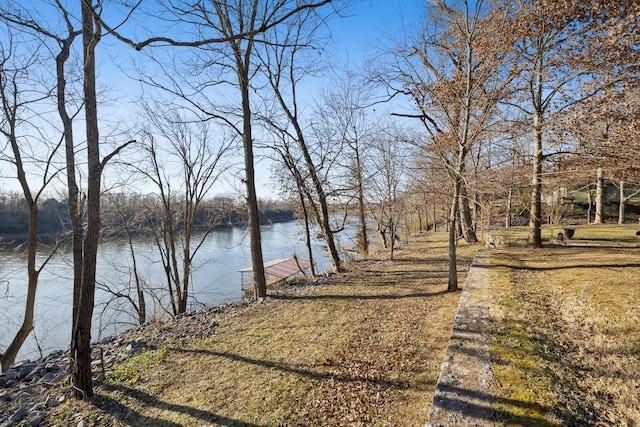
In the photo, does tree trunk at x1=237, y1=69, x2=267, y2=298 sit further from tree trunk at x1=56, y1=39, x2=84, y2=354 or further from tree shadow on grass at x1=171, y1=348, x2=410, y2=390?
tree trunk at x1=56, y1=39, x2=84, y2=354

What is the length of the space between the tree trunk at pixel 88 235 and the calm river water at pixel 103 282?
373 centimetres

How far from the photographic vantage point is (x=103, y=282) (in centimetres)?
1378

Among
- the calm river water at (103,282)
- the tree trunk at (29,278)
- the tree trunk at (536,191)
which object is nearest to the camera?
the tree trunk at (29,278)

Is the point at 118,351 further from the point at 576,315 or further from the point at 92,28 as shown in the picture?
the point at 576,315

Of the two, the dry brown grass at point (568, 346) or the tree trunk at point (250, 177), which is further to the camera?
the tree trunk at point (250, 177)

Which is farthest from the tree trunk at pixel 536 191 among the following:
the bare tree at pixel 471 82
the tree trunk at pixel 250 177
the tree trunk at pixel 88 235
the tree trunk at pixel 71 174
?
the tree trunk at pixel 71 174

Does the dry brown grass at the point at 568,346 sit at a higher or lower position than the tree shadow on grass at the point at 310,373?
higher

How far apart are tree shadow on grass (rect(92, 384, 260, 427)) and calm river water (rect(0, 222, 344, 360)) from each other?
4040 millimetres

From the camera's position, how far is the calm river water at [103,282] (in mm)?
10008

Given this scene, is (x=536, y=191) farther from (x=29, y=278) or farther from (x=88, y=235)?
(x=29, y=278)

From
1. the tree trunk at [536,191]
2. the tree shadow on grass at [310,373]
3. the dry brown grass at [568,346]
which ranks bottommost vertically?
the tree shadow on grass at [310,373]

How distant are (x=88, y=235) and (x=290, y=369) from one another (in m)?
2.92

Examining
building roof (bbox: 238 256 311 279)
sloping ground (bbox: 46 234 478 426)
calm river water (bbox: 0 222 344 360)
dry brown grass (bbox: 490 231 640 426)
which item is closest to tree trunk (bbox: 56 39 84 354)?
calm river water (bbox: 0 222 344 360)

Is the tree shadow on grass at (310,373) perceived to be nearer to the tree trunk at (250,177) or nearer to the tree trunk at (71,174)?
the tree trunk at (250,177)
